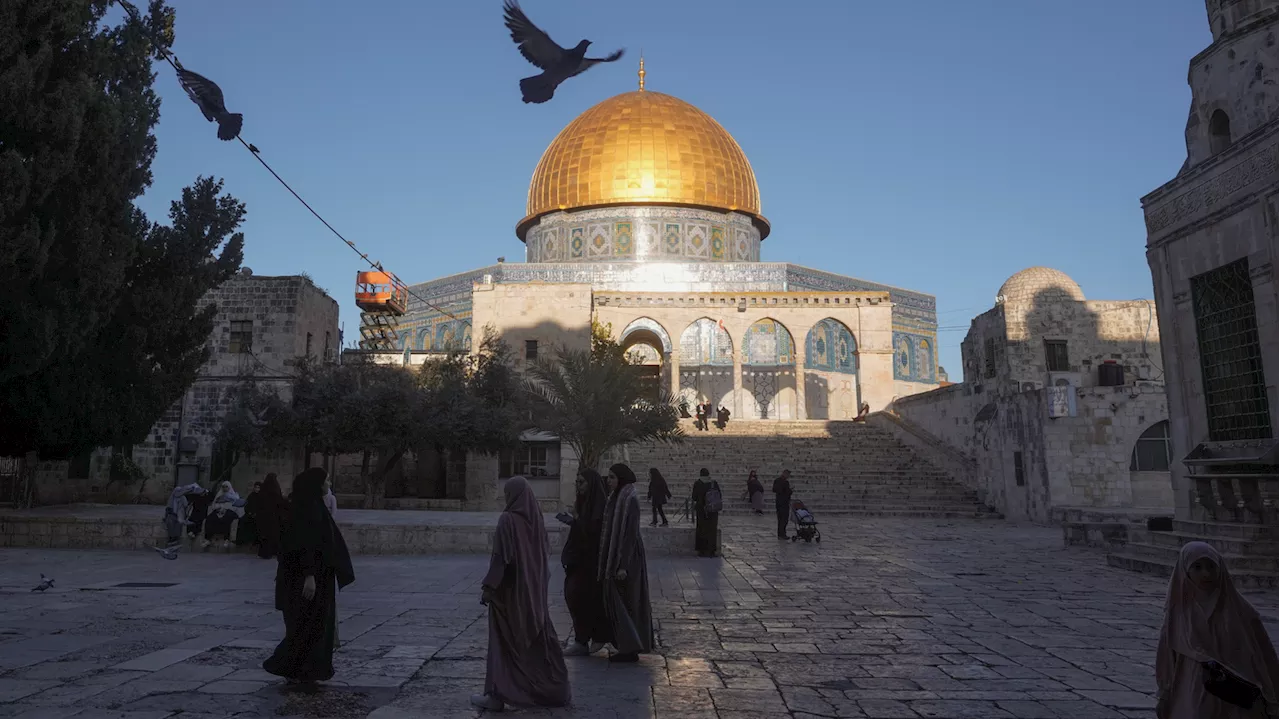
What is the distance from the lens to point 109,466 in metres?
19.5

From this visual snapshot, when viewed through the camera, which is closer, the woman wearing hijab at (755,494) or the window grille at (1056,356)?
the woman wearing hijab at (755,494)

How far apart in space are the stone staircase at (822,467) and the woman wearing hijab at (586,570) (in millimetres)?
12554

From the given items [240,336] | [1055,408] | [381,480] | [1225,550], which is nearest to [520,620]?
[1225,550]

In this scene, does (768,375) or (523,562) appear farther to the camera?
(768,375)

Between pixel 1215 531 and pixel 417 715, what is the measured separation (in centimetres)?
817

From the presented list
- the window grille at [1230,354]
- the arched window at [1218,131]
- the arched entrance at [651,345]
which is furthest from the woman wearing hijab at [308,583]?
the arched entrance at [651,345]

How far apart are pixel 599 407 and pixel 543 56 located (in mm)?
6786

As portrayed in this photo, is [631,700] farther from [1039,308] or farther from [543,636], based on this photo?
[1039,308]

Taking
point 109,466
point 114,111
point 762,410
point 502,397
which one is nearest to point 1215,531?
point 114,111

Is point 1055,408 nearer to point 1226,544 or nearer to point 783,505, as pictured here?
point 783,505

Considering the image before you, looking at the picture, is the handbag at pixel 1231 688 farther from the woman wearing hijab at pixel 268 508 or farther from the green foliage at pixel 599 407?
the green foliage at pixel 599 407

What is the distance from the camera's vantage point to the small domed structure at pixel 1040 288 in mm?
20406

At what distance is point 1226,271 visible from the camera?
886 cm

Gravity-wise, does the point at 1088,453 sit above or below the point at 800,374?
below
